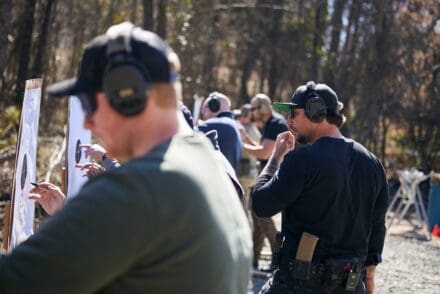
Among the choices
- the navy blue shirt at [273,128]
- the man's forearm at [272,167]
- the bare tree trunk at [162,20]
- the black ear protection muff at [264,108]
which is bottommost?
the man's forearm at [272,167]

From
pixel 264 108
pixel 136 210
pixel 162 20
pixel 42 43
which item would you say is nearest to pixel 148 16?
pixel 162 20

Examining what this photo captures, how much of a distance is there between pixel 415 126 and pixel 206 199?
22119mm

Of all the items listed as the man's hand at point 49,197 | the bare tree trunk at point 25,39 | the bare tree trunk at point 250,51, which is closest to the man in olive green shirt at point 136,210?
the man's hand at point 49,197

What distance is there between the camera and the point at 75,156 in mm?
5234

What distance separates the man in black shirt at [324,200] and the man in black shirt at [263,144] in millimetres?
4050

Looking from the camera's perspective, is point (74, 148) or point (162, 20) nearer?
point (74, 148)

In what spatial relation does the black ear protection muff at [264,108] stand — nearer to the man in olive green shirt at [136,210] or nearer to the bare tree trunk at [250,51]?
the man in olive green shirt at [136,210]

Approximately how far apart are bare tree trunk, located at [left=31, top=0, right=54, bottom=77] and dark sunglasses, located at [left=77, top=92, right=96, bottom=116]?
14348 mm

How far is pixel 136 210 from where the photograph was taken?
1683 mm

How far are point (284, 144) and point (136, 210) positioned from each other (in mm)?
2634

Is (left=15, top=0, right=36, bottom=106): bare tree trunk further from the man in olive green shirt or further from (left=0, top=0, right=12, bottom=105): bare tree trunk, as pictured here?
the man in olive green shirt

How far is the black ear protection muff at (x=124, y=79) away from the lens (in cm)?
179

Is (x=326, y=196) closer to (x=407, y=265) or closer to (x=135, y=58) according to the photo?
(x=135, y=58)

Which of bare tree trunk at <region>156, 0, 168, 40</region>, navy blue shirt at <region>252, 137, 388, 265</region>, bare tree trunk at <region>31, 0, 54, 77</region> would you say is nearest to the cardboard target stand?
navy blue shirt at <region>252, 137, 388, 265</region>
